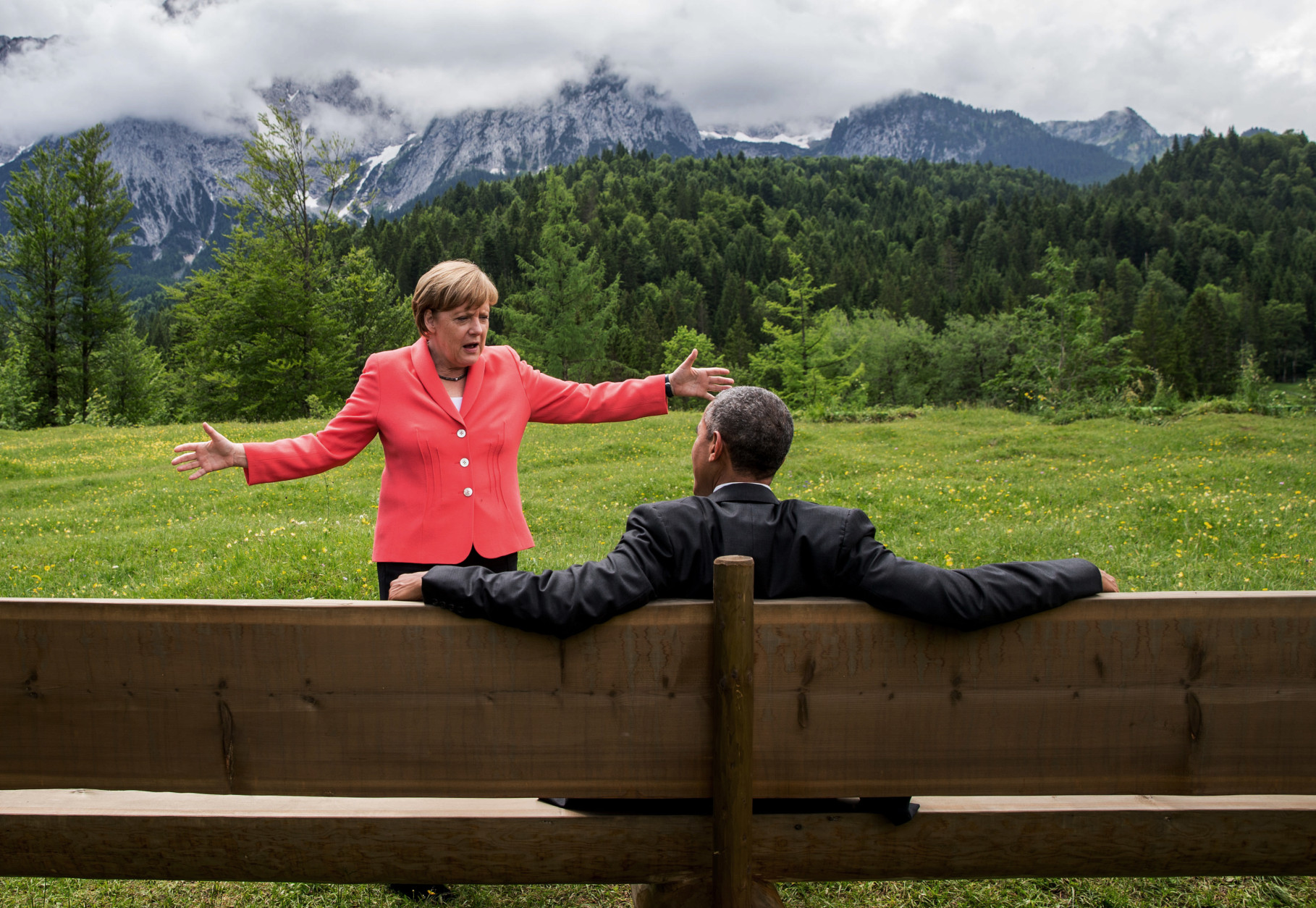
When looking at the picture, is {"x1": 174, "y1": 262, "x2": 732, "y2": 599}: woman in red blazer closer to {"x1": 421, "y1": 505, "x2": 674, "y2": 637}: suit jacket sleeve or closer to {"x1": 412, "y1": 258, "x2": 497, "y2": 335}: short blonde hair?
{"x1": 412, "y1": 258, "x2": 497, "y2": 335}: short blonde hair

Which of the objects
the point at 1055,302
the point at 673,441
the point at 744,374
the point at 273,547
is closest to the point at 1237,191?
the point at 744,374

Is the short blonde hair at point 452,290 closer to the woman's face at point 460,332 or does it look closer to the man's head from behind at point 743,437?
the woman's face at point 460,332

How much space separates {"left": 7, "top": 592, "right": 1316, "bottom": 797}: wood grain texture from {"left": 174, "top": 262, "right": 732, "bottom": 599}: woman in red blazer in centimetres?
123

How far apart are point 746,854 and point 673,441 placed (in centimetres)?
1658

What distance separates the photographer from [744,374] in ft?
241

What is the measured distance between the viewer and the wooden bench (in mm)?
2152

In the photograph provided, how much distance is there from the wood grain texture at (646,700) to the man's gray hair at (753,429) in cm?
61

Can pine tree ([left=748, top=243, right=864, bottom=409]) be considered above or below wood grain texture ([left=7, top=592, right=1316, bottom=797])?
above

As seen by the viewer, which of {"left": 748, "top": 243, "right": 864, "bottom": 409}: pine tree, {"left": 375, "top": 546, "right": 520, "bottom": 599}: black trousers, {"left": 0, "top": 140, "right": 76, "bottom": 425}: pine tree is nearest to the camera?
{"left": 375, "top": 546, "right": 520, "bottom": 599}: black trousers

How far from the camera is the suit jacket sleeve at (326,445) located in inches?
133

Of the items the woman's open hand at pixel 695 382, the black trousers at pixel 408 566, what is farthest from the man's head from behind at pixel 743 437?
the woman's open hand at pixel 695 382

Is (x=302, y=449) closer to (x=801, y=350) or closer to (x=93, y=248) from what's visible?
(x=801, y=350)

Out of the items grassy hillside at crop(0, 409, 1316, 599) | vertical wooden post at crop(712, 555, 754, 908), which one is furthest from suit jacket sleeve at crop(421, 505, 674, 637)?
grassy hillside at crop(0, 409, 1316, 599)

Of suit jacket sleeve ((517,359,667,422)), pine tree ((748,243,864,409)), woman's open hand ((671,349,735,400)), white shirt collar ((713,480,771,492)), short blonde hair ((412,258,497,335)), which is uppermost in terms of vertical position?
pine tree ((748,243,864,409))
